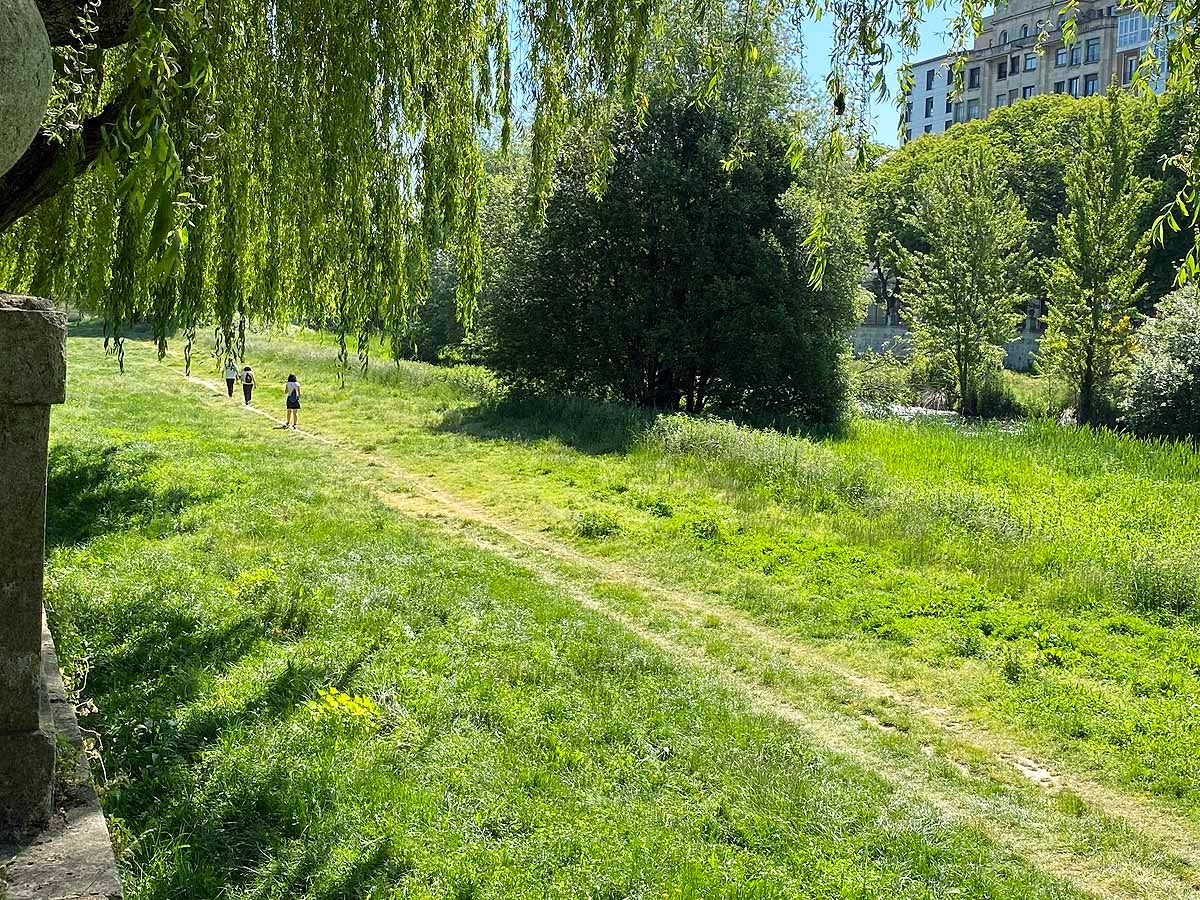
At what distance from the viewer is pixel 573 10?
26.0ft

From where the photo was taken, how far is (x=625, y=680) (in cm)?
711

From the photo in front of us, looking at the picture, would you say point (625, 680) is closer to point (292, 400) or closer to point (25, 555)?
point (25, 555)

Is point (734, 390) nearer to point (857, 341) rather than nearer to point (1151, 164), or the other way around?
point (1151, 164)

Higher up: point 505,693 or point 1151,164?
point 1151,164

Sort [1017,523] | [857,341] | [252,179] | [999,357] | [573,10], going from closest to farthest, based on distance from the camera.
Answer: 1. [252,179]
2. [573,10]
3. [1017,523]
4. [999,357]
5. [857,341]

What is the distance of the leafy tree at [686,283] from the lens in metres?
22.5

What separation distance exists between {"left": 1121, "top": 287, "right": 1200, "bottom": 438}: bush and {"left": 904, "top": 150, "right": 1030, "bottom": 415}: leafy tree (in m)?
7.05

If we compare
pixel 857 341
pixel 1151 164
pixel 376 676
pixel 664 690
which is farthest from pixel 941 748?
pixel 857 341

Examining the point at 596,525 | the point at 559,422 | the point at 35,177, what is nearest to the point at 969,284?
the point at 559,422

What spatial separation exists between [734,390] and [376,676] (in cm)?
1853

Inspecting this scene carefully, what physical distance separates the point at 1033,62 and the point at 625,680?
8576 cm

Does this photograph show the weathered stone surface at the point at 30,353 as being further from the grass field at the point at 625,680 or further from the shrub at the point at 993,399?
the shrub at the point at 993,399

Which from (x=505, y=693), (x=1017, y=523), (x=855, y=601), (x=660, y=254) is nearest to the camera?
(x=505, y=693)

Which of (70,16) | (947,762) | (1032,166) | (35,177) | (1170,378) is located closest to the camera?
(70,16)
